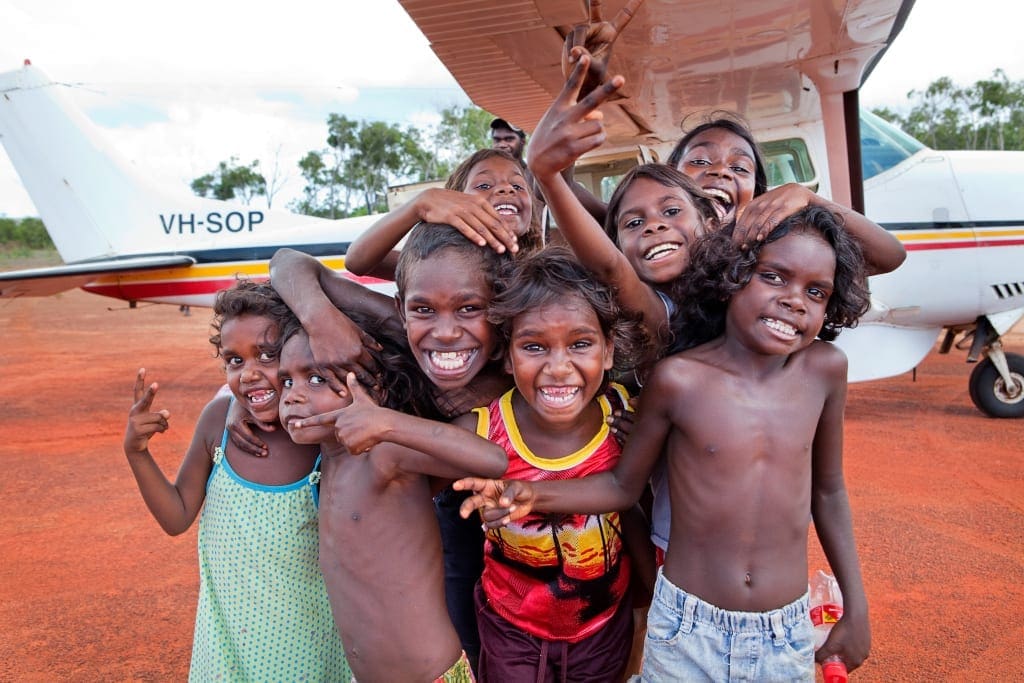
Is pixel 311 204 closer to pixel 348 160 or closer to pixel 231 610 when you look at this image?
pixel 348 160

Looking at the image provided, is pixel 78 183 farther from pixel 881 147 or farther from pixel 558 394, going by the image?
pixel 558 394

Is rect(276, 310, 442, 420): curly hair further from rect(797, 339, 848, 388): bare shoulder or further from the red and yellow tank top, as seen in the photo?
rect(797, 339, 848, 388): bare shoulder

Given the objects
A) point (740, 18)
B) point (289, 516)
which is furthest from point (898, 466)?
point (289, 516)

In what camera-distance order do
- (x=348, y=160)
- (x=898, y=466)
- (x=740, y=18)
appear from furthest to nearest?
(x=348, y=160)
(x=898, y=466)
(x=740, y=18)

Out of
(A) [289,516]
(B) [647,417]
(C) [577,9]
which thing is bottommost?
(A) [289,516]

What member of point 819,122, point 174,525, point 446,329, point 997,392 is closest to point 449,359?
point 446,329

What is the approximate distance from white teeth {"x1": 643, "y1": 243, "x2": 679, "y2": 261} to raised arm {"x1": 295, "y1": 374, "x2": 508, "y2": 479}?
2.38ft

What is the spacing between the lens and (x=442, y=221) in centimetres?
178

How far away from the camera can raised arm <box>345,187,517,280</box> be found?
5.81 feet

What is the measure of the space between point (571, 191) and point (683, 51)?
293cm

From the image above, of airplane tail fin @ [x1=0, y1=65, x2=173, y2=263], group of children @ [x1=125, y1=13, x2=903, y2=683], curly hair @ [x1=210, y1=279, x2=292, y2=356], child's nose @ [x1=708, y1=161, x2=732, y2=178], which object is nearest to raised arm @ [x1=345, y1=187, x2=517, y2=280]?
group of children @ [x1=125, y1=13, x2=903, y2=683]

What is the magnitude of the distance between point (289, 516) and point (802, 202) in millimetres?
1564

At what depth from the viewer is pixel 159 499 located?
6.54 feet

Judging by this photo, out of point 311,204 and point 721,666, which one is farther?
point 311,204
